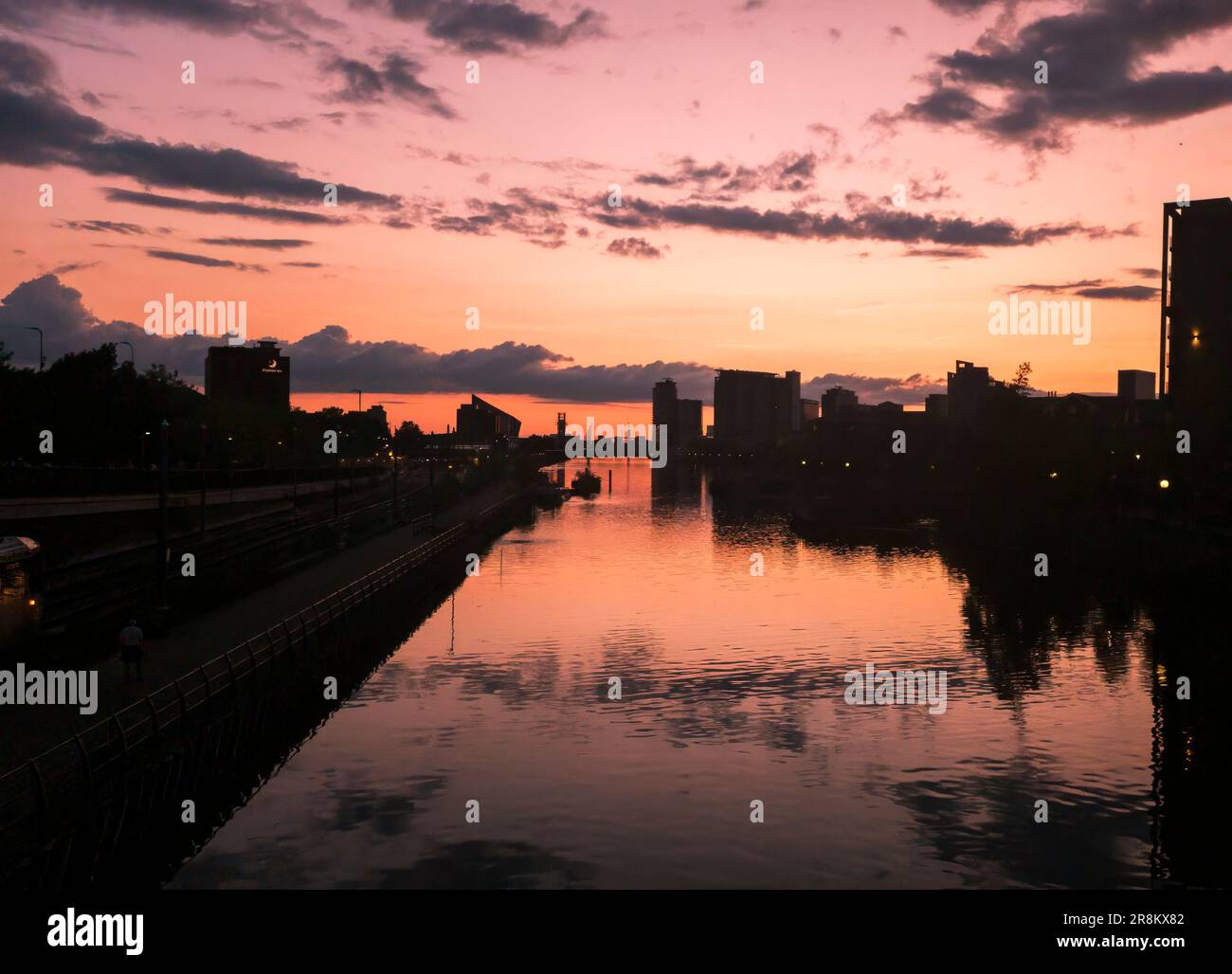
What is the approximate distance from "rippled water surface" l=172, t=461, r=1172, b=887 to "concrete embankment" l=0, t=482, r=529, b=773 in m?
3.78

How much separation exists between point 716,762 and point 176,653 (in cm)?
1560

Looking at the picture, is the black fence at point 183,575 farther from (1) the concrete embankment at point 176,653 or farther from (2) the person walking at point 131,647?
(2) the person walking at point 131,647

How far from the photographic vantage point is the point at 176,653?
3334 cm

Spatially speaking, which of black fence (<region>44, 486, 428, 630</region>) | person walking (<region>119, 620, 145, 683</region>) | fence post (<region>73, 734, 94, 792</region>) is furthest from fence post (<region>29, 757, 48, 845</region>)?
black fence (<region>44, 486, 428, 630</region>)

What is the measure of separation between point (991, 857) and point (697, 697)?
16.3 m

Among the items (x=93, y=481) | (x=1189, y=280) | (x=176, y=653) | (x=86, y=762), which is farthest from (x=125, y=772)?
(x=1189, y=280)

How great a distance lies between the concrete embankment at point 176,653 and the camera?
76.3 ft

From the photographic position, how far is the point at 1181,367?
6614 inches

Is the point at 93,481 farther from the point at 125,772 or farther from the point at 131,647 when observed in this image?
the point at 125,772

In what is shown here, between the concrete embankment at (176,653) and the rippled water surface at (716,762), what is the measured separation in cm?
378

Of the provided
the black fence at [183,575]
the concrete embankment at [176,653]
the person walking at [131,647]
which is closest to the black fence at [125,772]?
the concrete embankment at [176,653]

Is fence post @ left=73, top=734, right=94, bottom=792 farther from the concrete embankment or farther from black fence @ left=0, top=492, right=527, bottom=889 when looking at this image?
the concrete embankment
